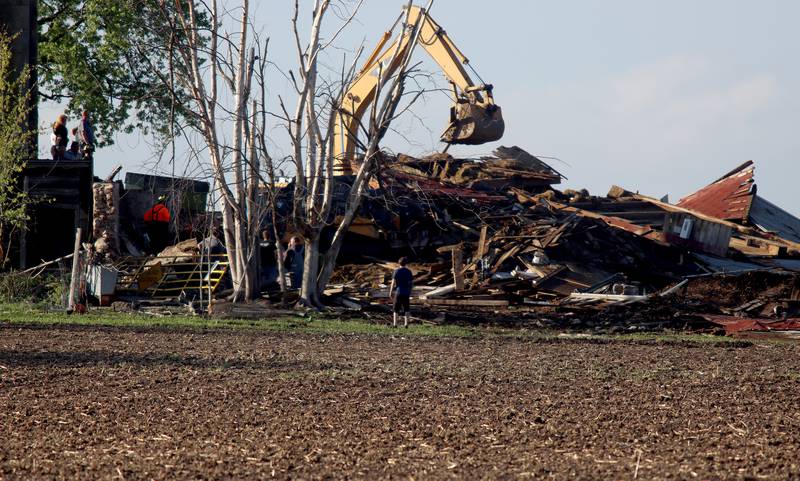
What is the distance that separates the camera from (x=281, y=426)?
10.0 metres

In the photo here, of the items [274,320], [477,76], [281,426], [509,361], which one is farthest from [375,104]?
[281,426]

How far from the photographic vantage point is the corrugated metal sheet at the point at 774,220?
39.4 m

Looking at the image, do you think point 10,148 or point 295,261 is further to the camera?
point 295,261

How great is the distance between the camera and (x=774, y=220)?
40656mm

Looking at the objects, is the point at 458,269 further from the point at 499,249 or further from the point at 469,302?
the point at 499,249

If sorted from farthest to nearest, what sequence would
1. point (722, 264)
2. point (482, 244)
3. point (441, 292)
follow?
1. point (722, 264)
2. point (482, 244)
3. point (441, 292)

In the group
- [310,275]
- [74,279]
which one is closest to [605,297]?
[310,275]

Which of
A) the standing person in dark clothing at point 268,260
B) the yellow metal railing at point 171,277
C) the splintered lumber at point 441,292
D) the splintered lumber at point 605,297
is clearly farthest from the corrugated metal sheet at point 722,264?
the yellow metal railing at point 171,277

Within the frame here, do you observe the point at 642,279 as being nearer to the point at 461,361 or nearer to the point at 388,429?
the point at 461,361

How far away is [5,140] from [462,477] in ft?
70.7

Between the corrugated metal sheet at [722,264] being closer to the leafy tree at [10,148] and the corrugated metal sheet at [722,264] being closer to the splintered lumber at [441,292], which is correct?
the splintered lumber at [441,292]

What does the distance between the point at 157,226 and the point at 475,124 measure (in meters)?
10.2

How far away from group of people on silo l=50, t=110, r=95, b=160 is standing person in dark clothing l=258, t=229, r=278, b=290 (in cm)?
648

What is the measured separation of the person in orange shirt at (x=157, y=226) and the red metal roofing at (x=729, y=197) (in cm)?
1872
